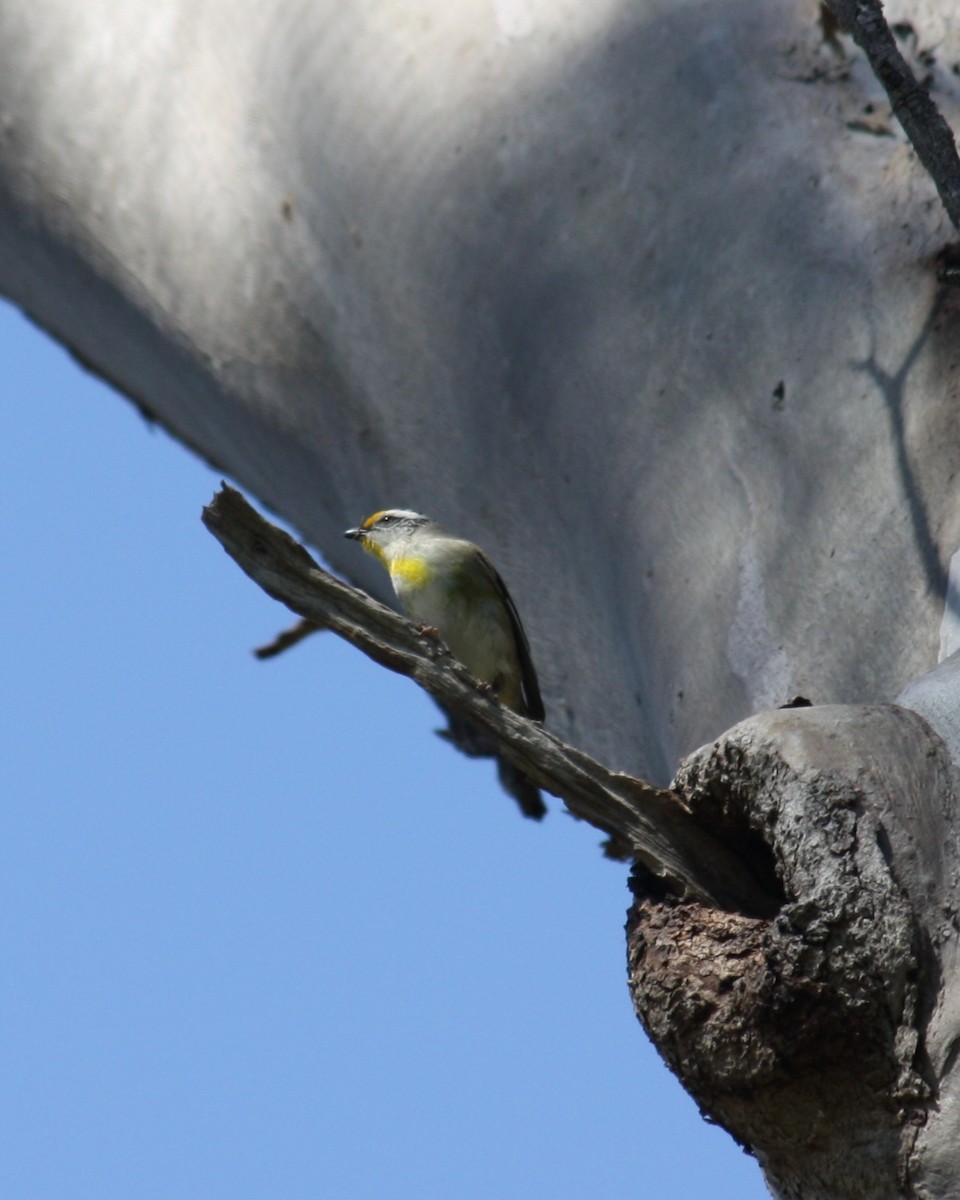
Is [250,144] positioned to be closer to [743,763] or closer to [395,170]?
[395,170]

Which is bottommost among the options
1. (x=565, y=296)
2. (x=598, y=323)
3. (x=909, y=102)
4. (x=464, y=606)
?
(x=909, y=102)

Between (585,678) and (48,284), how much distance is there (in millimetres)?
2051

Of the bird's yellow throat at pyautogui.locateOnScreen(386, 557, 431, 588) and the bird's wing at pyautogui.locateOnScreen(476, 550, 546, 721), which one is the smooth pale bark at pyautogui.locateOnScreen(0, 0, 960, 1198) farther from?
the bird's wing at pyautogui.locateOnScreen(476, 550, 546, 721)

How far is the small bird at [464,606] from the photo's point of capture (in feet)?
13.6

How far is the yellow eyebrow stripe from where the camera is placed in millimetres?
4230

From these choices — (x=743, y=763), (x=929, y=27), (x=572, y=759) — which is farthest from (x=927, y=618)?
(x=929, y=27)

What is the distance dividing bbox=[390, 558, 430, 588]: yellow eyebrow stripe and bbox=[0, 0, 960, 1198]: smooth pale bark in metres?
0.30

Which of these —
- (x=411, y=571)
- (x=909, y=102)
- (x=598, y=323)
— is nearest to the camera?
(x=909, y=102)

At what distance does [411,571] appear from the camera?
4.26 metres

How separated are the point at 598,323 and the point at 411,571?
144cm

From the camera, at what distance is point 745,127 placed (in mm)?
2887

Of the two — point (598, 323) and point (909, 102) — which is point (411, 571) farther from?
point (909, 102)

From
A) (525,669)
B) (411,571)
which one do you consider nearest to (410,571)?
(411,571)

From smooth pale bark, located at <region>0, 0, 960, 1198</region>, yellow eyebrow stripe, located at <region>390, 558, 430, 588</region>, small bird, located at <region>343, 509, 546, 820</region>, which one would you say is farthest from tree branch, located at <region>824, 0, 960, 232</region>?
yellow eyebrow stripe, located at <region>390, 558, 430, 588</region>
